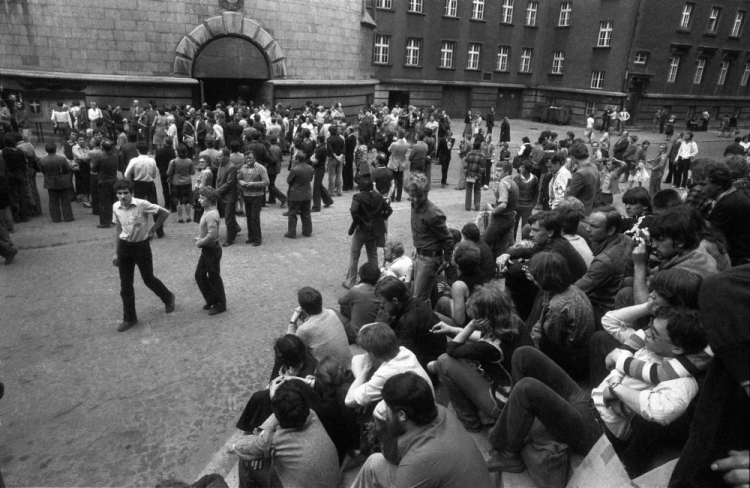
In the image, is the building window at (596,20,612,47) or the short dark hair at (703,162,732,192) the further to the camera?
the building window at (596,20,612,47)

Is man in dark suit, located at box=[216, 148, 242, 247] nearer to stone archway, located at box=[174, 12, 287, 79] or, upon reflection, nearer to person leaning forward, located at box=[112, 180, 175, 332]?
person leaning forward, located at box=[112, 180, 175, 332]

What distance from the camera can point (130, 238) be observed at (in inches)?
255

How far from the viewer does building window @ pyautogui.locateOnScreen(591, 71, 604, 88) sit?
32531 millimetres

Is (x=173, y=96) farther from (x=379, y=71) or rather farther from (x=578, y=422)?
(x=578, y=422)

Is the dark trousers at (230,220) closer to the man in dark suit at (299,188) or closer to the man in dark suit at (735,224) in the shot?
the man in dark suit at (299,188)

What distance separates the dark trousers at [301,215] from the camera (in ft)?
33.6

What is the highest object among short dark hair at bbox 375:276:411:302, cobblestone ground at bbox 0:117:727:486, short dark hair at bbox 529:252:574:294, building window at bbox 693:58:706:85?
building window at bbox 693:58:706:85

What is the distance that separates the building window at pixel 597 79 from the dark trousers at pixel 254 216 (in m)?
29.4

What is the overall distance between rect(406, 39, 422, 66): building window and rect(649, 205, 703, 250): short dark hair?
100 ft

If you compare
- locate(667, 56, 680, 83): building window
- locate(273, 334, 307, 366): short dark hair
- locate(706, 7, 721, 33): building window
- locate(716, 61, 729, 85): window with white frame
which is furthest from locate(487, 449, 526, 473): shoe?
locate(716, 61, 729, 85): window with white frame

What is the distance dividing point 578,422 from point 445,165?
13.2 metres

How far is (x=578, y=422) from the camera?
3426mm

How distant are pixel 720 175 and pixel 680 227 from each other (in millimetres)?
1993

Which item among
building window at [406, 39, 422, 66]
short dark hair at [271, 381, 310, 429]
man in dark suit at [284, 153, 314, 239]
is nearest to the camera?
short dark hair at [271, 381, 310, 429]
